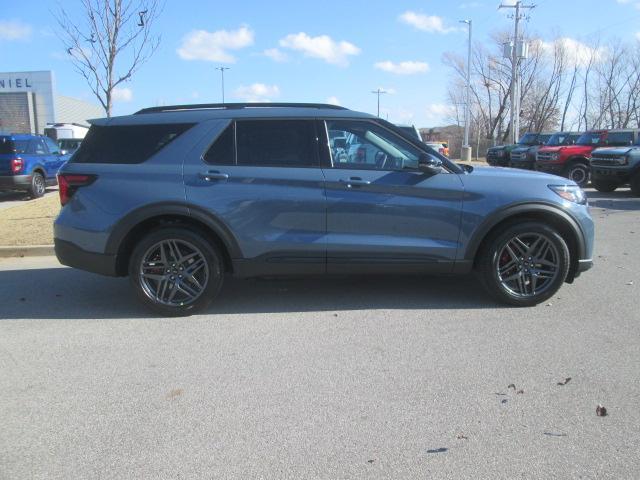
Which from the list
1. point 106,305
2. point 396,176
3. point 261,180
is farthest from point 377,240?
point 106,305

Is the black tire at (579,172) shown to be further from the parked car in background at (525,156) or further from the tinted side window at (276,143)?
the tinted side window at (276,143)

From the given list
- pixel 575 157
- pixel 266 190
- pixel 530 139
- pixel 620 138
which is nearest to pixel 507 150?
pixel 530 139

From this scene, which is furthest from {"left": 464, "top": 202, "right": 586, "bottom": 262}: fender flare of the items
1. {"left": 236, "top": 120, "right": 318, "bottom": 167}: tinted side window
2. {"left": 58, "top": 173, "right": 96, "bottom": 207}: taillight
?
{"left": 58, "top": 173, "right": 96, "bottom": 207}: taillight

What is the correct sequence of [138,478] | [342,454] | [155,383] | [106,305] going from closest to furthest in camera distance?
[138,478] → [342,454] → [155,383] → [106,305]

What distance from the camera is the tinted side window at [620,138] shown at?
56.4ft

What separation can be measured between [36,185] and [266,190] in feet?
40.3

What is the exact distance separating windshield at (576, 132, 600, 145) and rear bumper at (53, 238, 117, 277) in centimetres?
1795

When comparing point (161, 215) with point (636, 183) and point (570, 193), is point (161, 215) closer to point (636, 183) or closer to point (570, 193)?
point (570, 193)

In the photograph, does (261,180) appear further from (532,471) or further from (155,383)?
(532,471)

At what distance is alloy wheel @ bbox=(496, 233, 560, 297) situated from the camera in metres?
5.00

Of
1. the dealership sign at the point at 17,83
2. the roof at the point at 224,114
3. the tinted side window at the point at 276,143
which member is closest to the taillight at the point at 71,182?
the roof at the point at 224,114

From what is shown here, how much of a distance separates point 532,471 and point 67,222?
4.27 metres

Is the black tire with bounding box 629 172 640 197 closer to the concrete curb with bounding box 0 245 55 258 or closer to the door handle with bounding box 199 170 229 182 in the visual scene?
the door handle with bounding box 199 170 229 182

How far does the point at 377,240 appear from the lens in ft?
16.0
